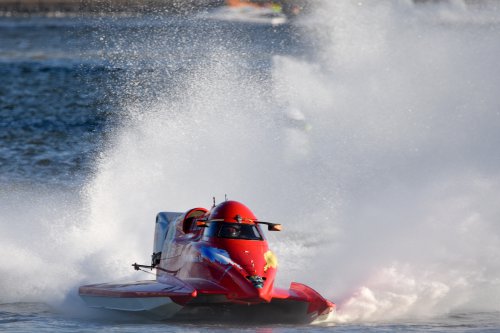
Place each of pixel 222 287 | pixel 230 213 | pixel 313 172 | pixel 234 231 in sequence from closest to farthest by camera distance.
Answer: pixel 222 287
pixel 234 231
pixel 230 213
pixel 313 172

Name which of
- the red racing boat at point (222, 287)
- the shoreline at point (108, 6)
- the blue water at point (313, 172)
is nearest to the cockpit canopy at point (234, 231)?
the red racing boat at point (222, 287)

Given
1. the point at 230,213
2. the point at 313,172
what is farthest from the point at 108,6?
the point at 230,213

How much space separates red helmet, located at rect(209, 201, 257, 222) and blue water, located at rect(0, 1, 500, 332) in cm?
138

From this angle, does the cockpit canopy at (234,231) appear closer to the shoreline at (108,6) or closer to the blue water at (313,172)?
the blue water at (313,172)

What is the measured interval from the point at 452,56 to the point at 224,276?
12.1 m

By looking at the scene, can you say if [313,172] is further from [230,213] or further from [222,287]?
[222,287]

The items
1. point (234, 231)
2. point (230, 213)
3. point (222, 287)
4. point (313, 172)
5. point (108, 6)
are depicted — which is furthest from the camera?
point (108, 6)

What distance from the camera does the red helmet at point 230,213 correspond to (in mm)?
12984

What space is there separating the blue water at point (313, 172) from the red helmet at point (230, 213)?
1376mm

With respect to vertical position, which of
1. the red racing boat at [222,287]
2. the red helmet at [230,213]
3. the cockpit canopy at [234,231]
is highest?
the red helmet at [230,213]

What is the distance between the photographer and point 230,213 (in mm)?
13023

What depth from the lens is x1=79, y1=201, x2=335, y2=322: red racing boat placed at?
40.3 ft

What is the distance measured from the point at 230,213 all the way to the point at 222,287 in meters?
1.09

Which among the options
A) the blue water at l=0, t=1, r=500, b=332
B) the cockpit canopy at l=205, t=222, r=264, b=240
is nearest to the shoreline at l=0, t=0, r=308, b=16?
the blue water at l=0, t=1, r=500, b=332
